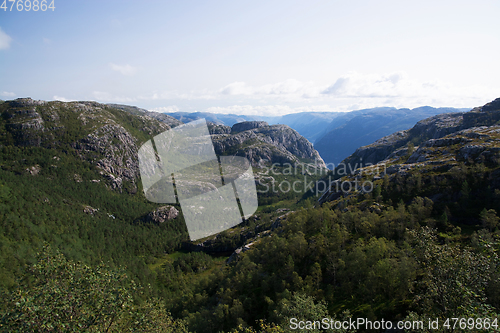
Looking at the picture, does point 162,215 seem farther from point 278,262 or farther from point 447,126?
point 447,126

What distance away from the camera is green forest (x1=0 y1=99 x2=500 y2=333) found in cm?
1549

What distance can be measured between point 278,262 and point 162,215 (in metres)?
159

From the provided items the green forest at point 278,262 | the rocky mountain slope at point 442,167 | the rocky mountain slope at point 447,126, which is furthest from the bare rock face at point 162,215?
the rocky mountain slope at point 447,126

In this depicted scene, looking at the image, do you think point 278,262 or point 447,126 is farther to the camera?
point 447,126

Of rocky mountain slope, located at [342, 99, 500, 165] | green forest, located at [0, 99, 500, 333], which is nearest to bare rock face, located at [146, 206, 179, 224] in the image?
green forest, located at [0, 99, 500, 333]

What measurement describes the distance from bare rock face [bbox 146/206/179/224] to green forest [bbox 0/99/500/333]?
8283mm

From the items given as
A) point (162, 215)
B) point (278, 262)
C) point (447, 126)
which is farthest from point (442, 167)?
point (162, 215)

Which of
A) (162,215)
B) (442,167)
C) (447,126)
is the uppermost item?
(447,126)

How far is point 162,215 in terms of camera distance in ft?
624

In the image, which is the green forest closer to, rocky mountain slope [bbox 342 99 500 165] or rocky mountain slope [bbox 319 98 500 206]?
rocky mountain slope [bbox 319 98 500 206]

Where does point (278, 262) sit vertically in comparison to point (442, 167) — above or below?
below

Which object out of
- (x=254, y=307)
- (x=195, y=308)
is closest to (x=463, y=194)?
(x=254, y=307)

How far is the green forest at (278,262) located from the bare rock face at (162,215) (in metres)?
8.28

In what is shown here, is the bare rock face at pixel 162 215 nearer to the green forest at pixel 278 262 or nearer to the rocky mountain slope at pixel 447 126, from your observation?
the green forest at pixel 278 262
